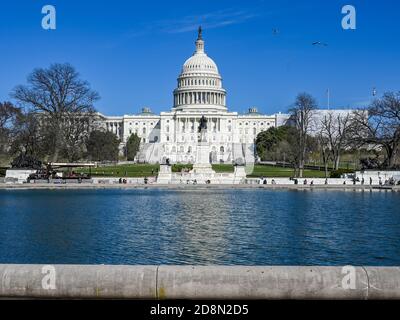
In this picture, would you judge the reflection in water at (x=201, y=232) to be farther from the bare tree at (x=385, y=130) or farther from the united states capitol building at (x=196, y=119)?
the united states capitol building at (x=196, y=119)

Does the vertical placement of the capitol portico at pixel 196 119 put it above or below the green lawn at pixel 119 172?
above

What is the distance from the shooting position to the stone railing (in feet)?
19.4

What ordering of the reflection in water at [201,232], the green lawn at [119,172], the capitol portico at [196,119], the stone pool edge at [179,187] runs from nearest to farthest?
the reflection in water at [201,232] < the stone pool edge at [179,187] < the green lawn at [119,172] < the capitol portico at [196,119]

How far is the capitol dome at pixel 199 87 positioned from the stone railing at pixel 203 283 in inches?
5298

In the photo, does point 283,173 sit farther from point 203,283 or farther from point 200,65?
point 200,65

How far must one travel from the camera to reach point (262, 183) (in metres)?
46.9

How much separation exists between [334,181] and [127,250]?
34.9 metres

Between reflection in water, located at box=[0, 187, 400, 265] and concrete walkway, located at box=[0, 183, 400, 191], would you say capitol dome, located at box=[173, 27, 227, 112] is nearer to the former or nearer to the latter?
concrete walkway, located at box=[0, 183, 400, 191]

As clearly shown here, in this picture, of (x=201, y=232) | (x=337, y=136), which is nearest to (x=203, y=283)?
(x=201, y=232)

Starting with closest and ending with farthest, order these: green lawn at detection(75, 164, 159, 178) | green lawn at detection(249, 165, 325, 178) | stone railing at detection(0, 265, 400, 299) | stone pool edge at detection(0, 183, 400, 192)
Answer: stone railing at detection(0, 265, 400, 299) → stone pool edge at detection(0, 183, 400, 192) → green lawn at detection(249, 165, 325, 178) → green lawn at detection(75, 164, 159, 178)

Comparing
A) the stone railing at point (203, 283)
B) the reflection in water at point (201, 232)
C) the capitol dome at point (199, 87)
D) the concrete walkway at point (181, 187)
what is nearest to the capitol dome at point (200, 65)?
the capitol dome at point (199, 87)

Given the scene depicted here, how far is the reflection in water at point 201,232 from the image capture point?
47.3ft

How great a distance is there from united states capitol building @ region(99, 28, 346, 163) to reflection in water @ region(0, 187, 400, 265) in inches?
3823

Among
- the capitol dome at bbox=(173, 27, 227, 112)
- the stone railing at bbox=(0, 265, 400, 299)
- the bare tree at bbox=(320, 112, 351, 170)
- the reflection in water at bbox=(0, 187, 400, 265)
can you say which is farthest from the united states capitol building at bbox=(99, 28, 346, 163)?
the stone railing at bbox=(0, 265, 400, 299)
